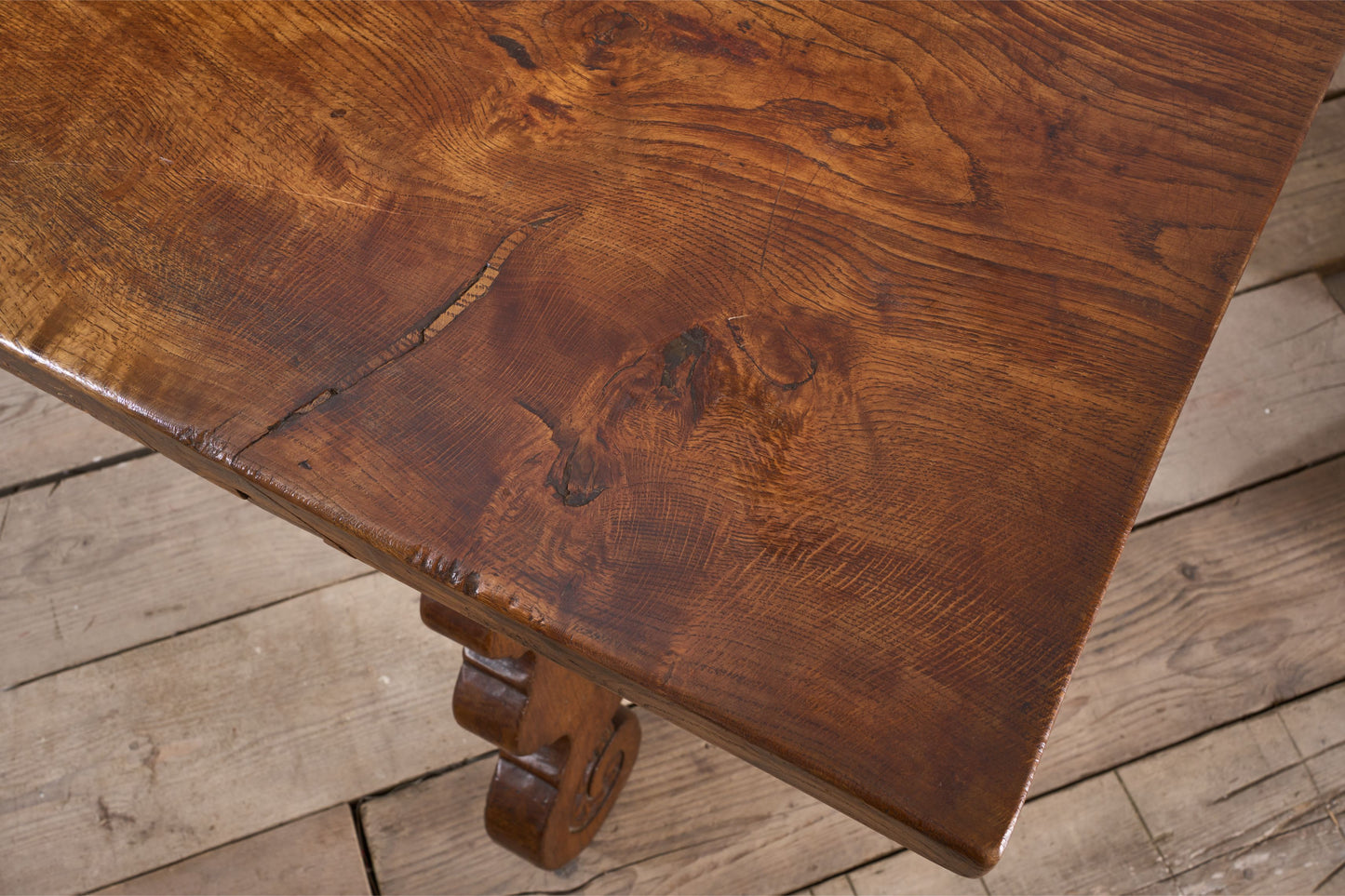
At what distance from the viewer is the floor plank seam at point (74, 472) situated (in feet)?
3.75

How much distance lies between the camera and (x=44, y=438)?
117cm

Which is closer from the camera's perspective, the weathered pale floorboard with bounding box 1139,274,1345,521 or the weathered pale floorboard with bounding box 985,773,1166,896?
the weathered pale floorboard with bounding box 985,773,1166,896

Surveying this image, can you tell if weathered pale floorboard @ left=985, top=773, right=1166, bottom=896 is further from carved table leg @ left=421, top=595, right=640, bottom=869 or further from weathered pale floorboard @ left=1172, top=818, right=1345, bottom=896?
carved table leg @ left=421, top=595, right=640, bottom=869

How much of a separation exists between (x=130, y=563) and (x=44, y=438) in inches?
7.6

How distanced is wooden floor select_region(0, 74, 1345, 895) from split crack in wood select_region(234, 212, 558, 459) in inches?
25.1

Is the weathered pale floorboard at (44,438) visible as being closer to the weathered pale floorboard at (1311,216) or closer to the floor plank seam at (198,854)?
the floor plank seam at (198,854)

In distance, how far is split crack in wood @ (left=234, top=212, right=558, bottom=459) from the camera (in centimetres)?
48

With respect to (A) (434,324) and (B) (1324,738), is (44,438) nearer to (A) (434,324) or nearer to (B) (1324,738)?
(A) (434,324)

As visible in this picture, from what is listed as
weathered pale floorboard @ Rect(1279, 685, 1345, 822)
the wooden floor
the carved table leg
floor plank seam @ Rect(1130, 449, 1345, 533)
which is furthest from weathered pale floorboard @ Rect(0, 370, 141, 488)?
weathered pale floorboard @ Rect(1279, 685, 1345, 822)

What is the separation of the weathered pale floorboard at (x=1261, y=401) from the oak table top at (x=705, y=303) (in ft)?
2.08

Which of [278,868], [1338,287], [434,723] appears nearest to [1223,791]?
[1338,287]

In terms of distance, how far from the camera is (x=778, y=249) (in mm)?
529

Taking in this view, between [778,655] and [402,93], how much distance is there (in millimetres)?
376

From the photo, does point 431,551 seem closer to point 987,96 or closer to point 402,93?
point 402,93
